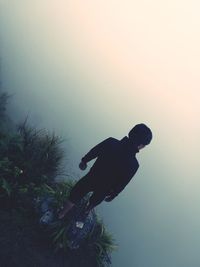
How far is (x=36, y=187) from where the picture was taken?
23.7 ft

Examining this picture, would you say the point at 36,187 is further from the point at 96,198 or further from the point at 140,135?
the point at 140,135

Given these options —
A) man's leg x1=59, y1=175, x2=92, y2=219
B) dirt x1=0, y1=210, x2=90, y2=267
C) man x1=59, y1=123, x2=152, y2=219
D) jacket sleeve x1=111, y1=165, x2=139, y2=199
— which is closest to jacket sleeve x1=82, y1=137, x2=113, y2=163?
man x1=59, y1=123, x2=152, y2=219

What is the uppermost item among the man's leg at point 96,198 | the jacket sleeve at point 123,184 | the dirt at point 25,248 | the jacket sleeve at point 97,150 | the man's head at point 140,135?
the man's head at point 140,135

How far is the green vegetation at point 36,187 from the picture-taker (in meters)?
6.70

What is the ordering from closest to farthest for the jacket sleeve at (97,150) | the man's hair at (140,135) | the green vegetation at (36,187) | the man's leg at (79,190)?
the man's hair at (140,135) < the jacket sleeve at (97,150) < the man's leg at (79,190) < the green vegetation at (36,187)

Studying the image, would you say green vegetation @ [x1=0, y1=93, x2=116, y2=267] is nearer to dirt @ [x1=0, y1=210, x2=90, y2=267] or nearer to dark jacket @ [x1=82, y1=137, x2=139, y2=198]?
dirt @ [x1=0, y1=210, x2=90, y2=267]

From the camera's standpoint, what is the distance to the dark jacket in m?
6.00

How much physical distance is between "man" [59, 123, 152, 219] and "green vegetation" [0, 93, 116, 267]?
0.76 m

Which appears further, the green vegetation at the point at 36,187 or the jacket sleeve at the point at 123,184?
the green vegetation at the point at 36,187

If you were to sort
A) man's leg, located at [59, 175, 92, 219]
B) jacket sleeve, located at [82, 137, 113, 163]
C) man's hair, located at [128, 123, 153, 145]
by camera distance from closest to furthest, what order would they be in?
man's hair, located at [128, 123, 153, 145]
jacket sleeve, located at [82, 137, 113, 163]
man's leg, located at [59, 175, 92, 219]

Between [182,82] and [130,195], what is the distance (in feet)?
6.54

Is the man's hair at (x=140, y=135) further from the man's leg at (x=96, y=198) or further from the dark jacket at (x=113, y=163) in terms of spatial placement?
the man's leg at (x=96, y=198)

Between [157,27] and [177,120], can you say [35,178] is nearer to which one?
[177,120]

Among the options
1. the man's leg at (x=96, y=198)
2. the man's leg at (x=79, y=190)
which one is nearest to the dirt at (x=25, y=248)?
the man's leg at (x=79, y=190)
